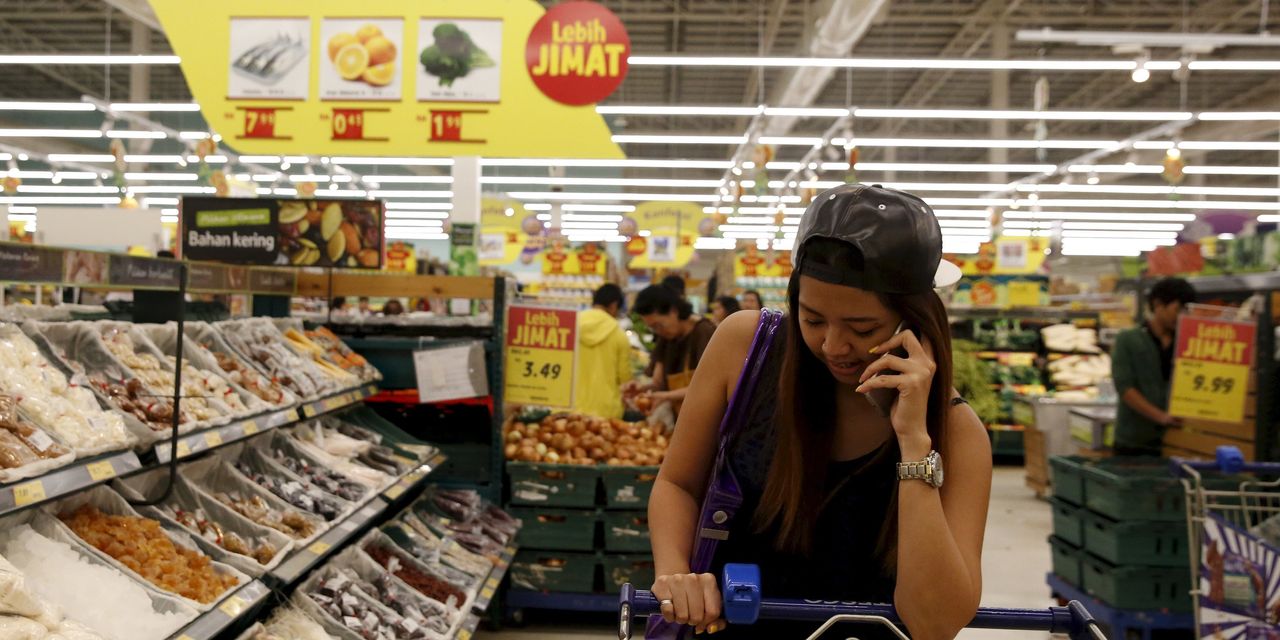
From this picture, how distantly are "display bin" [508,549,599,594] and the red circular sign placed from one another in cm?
289

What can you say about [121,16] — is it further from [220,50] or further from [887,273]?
[887,273]

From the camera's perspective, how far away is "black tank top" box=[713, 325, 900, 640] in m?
1.50

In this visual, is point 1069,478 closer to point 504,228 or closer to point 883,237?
point 883,237

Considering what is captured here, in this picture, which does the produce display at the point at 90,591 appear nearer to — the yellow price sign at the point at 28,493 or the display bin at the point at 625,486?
the yellow price sign at the point at 28,493

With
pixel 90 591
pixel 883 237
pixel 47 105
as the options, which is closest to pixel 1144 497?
pixel 883 237

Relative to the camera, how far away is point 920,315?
4.58 feet

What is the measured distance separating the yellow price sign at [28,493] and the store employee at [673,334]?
401cm

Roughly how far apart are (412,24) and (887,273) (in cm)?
548

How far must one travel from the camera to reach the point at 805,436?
4.90 feet

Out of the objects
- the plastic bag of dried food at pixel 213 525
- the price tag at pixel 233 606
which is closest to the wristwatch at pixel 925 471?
the price tag at pixel 233 606

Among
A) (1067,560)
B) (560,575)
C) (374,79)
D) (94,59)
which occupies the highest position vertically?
(94,59)

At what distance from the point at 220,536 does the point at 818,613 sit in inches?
91.2

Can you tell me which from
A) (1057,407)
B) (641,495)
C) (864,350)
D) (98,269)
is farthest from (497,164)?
(864,350)

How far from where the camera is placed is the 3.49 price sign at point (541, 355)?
536cm
